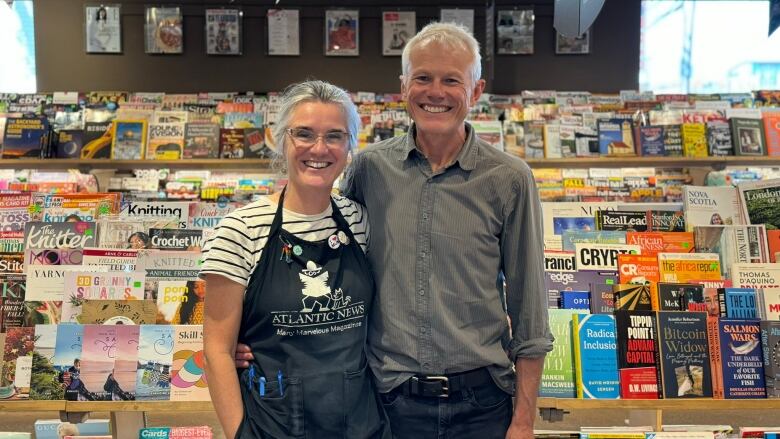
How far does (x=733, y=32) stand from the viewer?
7.41m

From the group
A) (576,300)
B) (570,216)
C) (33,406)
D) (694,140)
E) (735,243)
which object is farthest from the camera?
(694,140)

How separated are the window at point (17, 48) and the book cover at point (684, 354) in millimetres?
6320

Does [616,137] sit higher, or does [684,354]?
[616,137]

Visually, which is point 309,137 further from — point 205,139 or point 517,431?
point 205,139

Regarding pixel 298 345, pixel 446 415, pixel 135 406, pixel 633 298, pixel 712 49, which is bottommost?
pixel 135 406

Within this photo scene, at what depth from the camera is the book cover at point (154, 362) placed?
226 centimetres

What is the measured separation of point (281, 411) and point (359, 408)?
0.19 m

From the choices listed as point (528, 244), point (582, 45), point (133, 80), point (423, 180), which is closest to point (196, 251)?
point (423, 180)

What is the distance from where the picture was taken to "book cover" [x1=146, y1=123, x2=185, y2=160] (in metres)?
4.53

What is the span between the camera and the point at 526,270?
167 cm

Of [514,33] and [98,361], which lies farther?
[514,33]

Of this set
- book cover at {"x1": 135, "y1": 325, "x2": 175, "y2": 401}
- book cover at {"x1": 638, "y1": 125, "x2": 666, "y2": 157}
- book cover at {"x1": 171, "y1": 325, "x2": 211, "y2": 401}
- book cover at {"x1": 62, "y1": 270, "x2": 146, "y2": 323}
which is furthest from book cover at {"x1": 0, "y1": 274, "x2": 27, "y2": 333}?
book cover at {"x1": 638, "y1": 125, "x2": 666, "y2": 157}

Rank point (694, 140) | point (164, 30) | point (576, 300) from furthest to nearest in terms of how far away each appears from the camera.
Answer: point (164, 30) → point (694, 140) → point (576, 300)

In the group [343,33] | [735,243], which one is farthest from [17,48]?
[735,243]
